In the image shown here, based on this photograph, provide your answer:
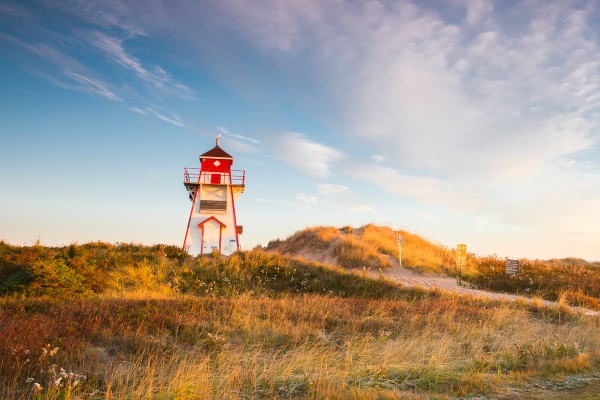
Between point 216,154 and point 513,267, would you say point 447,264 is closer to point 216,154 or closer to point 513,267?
point 513,267

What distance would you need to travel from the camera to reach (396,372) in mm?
6406

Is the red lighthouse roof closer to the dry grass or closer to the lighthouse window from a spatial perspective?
A: the lighthouse window

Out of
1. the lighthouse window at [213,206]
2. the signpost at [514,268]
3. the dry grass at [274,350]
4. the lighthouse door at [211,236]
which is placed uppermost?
the lighthouse window at [213,206]

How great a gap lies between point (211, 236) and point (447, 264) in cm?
1826

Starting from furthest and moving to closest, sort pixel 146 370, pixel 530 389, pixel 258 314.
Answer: pixel 258 314, pixel 530 389, pixel 146 370

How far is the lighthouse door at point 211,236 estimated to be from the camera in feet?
107

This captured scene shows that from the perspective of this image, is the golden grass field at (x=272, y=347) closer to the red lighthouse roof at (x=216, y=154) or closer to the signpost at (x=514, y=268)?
the signpost at (x=514, y=268)

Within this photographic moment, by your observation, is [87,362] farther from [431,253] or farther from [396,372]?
[431,253]

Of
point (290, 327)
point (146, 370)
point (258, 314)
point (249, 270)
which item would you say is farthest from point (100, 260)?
point (146, 370)

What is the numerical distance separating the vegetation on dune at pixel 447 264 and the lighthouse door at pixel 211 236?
19.0ft

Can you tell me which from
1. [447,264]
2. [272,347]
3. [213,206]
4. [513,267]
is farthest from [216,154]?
[272,347]

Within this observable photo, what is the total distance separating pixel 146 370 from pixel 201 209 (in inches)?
1114

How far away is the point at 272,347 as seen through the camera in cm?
768

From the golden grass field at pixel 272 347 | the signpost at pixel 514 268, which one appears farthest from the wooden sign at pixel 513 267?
the golden grass field at pixel 272 347
